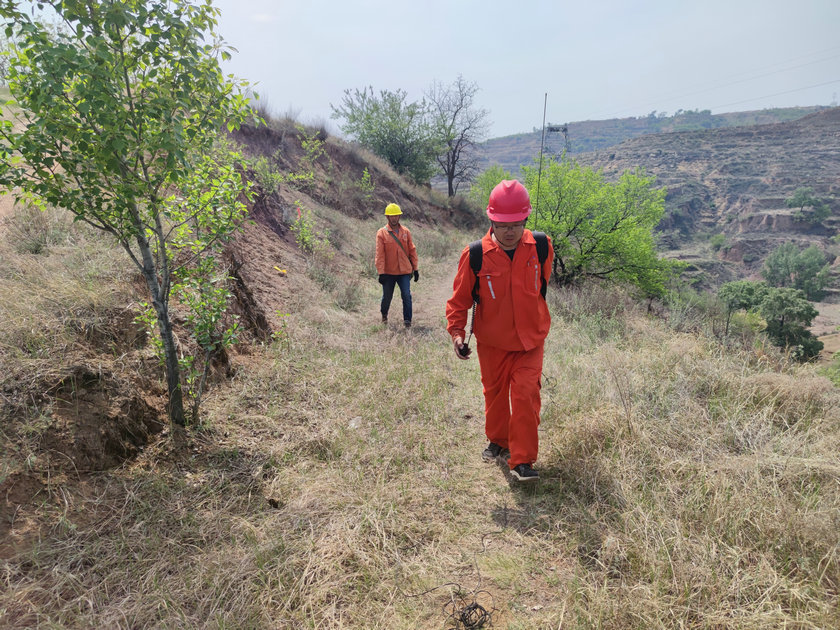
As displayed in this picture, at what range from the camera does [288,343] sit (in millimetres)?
4273

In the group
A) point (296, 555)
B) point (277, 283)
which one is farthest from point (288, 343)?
point (296, 555)

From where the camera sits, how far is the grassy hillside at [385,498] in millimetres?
1694

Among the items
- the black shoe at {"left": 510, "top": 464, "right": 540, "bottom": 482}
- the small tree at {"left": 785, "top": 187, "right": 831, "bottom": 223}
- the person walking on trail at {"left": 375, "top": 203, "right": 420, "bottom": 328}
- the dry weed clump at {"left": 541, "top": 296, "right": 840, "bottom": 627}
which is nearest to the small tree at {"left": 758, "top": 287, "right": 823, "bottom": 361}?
the dry weed clump at {"left": 541, "top": 296, "right": 840, "bottom": 627}

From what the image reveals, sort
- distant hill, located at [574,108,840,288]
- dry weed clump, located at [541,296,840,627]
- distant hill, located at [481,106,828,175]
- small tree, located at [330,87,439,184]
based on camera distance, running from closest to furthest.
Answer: dry weed clump, located at [541,296,840,627] → small tree, located at [330,87,439,184] → distant hill, located at [574,108,840,288] → distant hill, located at [481,106,828,175]

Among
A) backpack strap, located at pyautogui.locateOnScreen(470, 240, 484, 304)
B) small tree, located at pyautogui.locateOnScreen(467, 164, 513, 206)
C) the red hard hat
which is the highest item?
small tree, located at pyautogui.locateOnScreen(467, 164, 513, 206)

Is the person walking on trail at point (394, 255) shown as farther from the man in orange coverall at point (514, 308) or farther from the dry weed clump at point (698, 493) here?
the man in orange coverall at point (514, 308)

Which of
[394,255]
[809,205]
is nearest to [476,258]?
[394,255]

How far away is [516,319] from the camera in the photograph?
258cm

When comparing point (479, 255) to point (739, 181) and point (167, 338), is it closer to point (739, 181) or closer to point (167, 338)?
point (167, 338)

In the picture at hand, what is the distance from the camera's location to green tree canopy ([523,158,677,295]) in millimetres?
11172

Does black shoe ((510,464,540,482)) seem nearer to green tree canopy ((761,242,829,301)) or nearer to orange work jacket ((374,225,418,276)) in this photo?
orange work jacket ((374,225,418,276))

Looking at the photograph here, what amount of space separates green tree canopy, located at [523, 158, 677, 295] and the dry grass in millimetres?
8203

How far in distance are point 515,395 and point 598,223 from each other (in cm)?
1007

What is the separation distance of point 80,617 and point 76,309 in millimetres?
1880
